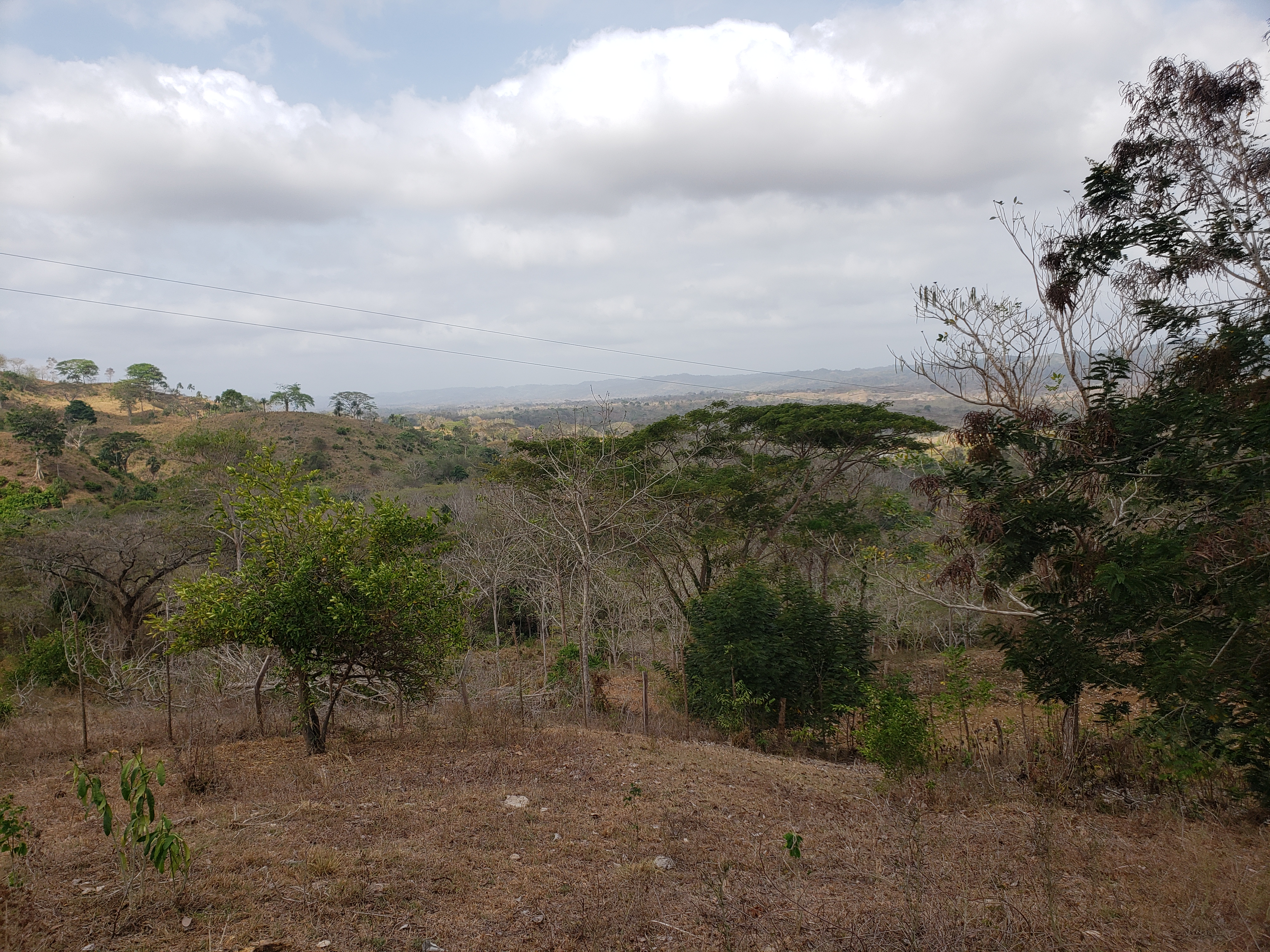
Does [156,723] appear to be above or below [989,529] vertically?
below

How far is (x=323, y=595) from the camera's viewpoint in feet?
26.1

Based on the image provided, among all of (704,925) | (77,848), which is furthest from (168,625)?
(704,925)

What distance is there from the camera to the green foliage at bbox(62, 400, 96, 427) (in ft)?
182

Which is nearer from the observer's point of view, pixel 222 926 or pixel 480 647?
pixel 222 926

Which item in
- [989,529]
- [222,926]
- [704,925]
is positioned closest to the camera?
[222,926]

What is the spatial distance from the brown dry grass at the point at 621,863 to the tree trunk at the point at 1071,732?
1.17 m

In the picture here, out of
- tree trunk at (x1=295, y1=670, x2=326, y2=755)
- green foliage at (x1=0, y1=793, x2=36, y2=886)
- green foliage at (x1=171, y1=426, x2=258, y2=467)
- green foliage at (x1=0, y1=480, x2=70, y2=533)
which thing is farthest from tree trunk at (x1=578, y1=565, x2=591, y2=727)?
green foliage at (x1=171, y1=426, x2=258, y2=467)

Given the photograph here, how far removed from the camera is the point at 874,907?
15.1 feet

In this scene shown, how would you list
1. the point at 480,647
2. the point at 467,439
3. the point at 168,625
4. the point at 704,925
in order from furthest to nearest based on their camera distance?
the point at 467,439, the point at 480,647, the point at 168,625, the point at 704,925

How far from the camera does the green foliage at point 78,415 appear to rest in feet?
182

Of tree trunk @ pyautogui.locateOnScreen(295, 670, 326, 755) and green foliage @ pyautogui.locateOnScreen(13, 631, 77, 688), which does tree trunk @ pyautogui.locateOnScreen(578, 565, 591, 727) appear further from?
green foliage @ pyautogui.locateOnScreen(13, 631, 77, 688)

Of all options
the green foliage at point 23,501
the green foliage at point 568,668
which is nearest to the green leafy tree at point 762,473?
the green foliage at point 568,668

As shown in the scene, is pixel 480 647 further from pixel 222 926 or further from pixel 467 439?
pixel 467 439

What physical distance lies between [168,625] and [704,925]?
6.86 metres
